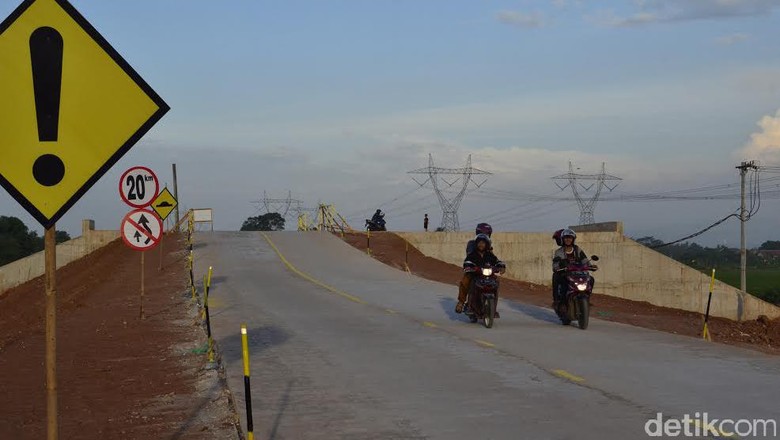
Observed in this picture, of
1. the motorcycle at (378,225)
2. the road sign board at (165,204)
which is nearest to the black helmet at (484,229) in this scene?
the road sign board at (165,204)

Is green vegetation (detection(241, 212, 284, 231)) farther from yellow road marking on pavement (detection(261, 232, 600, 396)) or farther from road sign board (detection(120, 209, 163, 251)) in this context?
road sign board (detection(120, 209, 163, 251))

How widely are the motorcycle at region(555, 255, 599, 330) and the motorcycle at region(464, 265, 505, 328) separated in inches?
52.9

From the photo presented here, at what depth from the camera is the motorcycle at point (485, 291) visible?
17969mm

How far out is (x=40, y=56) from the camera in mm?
4789

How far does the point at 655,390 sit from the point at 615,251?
129 ft

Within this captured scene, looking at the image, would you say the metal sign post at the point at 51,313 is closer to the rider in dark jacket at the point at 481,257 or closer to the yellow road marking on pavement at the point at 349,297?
the yellow road marking on pavement at the point at 349,297

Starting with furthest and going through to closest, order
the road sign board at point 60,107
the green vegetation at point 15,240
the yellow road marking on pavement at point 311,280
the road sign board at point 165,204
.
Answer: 1. the green vegetation at point 15,240
2. the road sign board at point 165,204
3. the yellow road marking on pavement at point 311,280
4. the road sign board at point 60,107

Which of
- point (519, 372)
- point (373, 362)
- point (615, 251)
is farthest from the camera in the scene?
point (615, 251)

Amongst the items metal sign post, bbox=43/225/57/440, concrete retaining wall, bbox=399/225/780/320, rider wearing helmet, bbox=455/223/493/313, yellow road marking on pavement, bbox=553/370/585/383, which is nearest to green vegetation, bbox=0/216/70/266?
concrete retaining wall, bbox=399/225/780/320

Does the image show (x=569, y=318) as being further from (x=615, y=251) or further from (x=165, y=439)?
(x=615, y=251)

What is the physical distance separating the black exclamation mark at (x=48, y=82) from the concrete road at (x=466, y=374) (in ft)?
16.2

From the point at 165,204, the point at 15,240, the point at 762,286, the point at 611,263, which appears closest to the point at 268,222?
the point at 15,240

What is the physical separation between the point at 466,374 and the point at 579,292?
603cm

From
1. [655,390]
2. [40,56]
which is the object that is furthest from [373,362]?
[40,56]
